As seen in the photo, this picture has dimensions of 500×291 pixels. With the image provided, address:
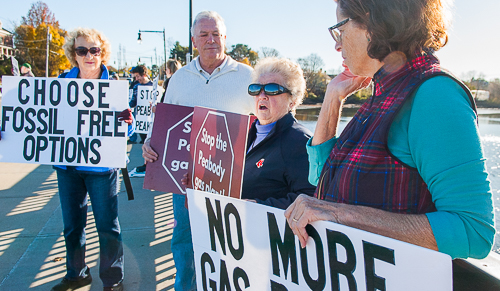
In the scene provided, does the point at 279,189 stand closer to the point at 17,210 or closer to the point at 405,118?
the point at 405,118

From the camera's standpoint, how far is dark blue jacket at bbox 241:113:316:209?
6.87 feet

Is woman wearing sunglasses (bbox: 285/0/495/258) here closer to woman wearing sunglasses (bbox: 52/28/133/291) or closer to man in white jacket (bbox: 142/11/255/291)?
man in white jacket (bbox: 142/11/255/291)

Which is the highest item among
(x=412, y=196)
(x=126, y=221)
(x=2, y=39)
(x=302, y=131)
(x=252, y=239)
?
(x=2, y=39)

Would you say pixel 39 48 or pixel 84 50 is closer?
pixel 84 50

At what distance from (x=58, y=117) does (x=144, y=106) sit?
5.30 metres

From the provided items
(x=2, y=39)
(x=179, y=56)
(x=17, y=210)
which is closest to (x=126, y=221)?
(x=17, y=210)

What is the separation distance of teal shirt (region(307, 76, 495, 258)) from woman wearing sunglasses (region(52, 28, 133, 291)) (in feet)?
8.64

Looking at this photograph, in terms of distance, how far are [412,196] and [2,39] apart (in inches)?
3594

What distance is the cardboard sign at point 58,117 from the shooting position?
317cm

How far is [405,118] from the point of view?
1.10 meters

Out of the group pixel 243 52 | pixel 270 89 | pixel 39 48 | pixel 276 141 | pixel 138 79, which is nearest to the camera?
pixel 276 141

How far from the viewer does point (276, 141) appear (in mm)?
2250

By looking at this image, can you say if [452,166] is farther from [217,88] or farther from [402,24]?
[217,88]

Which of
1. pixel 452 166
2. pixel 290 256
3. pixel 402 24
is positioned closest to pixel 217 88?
pixel 290 256
